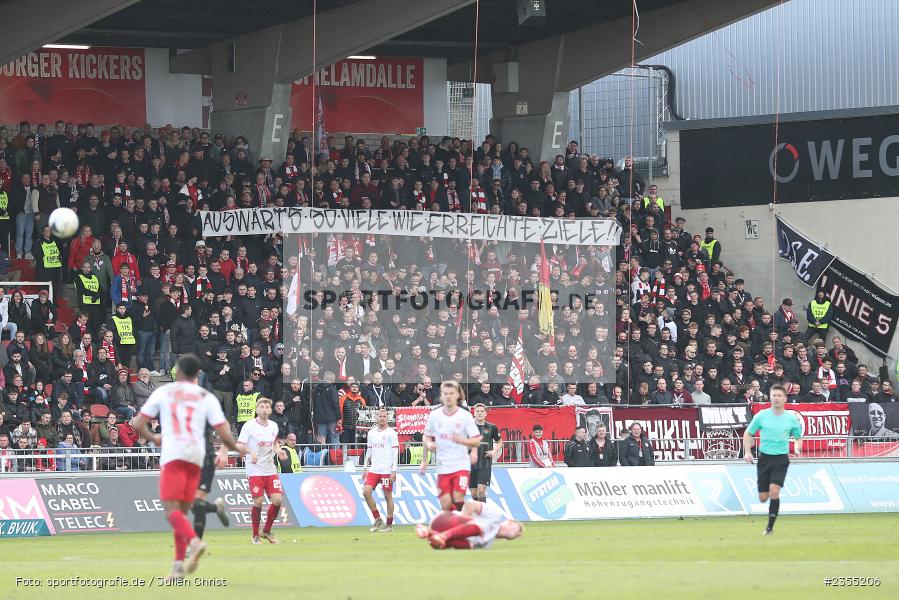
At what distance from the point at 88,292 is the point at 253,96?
971cm

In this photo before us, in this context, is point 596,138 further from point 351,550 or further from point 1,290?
point 351,550

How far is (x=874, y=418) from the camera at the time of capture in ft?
106

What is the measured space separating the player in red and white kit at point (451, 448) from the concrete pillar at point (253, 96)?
19208 mm

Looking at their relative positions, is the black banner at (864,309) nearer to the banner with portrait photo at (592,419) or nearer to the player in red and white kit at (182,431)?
the banner with portrait photo at (592,419)

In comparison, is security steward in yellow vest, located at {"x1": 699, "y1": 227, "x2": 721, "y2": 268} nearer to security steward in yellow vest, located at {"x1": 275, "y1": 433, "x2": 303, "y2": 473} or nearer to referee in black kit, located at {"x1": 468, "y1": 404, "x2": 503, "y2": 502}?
security steward in yellow vest, located at {"x1": 275, "y1": 433, "x2": 303, "y2": 473}

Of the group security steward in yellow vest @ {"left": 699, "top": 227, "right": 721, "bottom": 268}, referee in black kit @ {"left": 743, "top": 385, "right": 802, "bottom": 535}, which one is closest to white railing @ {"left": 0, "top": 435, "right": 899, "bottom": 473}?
referee in black kit @ {"left": 743, "top": 385, "right": 802, "bottom": 535}

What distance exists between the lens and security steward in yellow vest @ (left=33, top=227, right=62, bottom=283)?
30.4 metres

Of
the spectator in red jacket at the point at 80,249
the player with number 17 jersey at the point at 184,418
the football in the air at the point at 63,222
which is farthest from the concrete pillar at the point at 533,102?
the player with number 17 jersey at the point at 184,418

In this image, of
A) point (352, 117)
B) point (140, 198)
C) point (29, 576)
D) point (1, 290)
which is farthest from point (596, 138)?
point (29, 576)

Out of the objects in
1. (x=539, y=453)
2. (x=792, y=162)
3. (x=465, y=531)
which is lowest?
(x=539, y=453)

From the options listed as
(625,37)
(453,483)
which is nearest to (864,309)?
(625,37)

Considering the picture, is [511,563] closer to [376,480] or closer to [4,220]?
[376,480]

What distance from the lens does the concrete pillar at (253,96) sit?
37.5m

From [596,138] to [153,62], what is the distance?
13041mm
